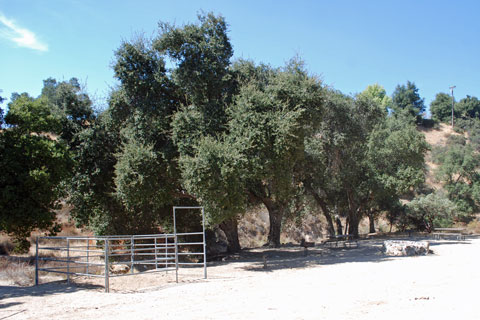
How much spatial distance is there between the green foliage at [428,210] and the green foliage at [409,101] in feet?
155

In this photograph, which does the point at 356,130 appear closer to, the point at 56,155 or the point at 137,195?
the point at 137,195

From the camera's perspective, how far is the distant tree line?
47.7ft

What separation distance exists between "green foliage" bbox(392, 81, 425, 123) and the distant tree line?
59.5 m

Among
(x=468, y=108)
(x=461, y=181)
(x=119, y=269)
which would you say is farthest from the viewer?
(x=468, y=108)

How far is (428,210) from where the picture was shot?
101 ft

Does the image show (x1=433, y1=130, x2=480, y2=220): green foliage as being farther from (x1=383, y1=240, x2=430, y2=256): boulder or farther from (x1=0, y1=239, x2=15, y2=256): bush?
(x1=0, y1=239, x2=15, y2=256): bush

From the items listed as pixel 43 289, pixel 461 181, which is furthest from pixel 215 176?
pixel 461 181

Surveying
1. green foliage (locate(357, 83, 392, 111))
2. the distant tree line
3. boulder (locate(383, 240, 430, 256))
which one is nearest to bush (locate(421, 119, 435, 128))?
green foliage (locate(357, 83, 392, 111))

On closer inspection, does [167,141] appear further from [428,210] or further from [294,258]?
[428,210]

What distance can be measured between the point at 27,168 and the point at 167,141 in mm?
6438

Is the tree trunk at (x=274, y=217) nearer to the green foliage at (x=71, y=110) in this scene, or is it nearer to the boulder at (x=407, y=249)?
the boulder at (x=407, y=249)

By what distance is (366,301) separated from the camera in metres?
8.42

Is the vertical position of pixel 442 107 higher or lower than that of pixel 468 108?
higher

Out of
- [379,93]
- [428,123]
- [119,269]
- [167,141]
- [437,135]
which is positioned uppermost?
[379,93]
